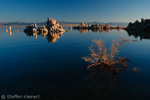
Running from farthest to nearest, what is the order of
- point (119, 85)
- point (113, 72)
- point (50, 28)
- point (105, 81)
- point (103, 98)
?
point (50, 28) → point (113, 72) → point (105, 81) → point (119, 85) → point (103, 98)

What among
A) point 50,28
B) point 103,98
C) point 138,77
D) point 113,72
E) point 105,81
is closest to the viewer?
point 103,98

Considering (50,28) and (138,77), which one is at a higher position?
(50,28)

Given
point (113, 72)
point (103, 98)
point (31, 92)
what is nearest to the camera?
point (103, 98)

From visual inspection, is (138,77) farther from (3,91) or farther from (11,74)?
(11,74)

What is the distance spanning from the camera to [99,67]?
44.0 ft

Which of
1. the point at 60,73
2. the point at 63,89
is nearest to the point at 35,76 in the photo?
the point at 60,73

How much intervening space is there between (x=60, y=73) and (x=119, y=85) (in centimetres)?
630

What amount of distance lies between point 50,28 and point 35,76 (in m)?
91.4

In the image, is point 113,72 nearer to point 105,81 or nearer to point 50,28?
point 105,81

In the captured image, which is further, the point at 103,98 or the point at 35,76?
the point at 35,76

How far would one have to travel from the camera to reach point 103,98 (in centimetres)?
759

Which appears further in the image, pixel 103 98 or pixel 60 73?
pixel 60 73

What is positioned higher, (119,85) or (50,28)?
(50,28)

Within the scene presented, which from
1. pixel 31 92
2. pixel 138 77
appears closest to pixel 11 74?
pixel 31 92
